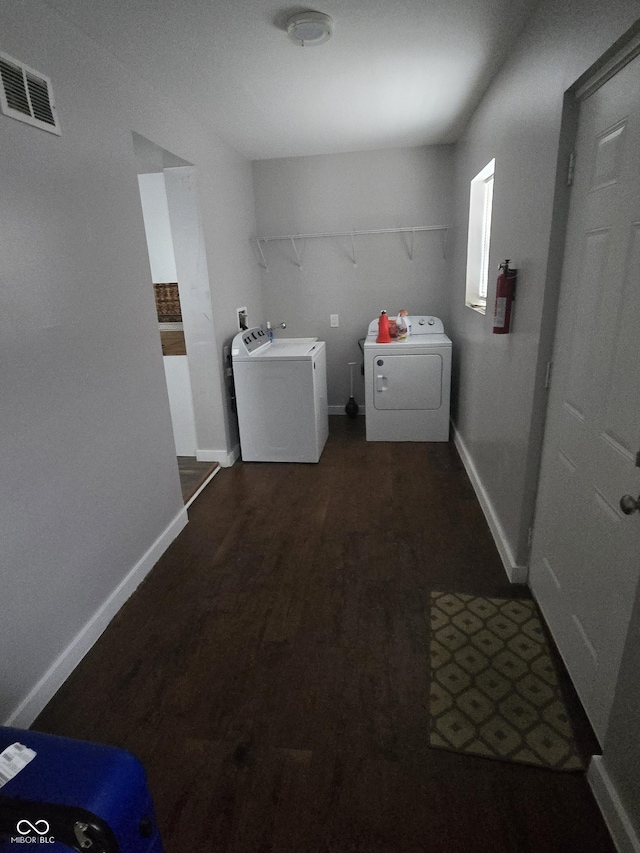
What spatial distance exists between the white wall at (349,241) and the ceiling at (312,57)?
0.69 meters

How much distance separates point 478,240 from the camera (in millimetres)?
3365

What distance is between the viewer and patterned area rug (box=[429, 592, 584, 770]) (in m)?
1.41

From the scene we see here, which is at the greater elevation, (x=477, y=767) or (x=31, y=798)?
(x=31, y=798)

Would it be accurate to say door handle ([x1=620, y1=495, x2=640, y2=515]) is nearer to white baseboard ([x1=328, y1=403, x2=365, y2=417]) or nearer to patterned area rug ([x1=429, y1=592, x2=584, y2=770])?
patterned area rug ([x1=429, y1=592, x2=584, y2=770])

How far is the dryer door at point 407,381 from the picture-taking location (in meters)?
3.69

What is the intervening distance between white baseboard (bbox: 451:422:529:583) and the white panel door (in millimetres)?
332

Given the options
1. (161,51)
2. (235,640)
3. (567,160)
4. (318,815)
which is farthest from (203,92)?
(318,815)

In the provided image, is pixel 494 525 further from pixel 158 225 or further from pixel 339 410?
pixel 158 225

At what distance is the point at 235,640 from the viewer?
1887mm

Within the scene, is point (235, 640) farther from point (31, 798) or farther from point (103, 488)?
point (31, 798)

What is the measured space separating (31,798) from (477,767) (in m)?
1.16

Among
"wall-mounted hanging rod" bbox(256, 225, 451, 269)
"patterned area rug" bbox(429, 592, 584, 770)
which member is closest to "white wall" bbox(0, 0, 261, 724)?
"patterned area rug" bbox(429, 592, 584, 770)

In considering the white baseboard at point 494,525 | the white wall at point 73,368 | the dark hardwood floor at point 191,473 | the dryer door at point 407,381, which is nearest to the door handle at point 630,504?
the white baseboard at point 494,525

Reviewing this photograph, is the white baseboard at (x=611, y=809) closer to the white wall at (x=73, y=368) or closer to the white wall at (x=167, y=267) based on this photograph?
the white wall at (x=73, y=368)
